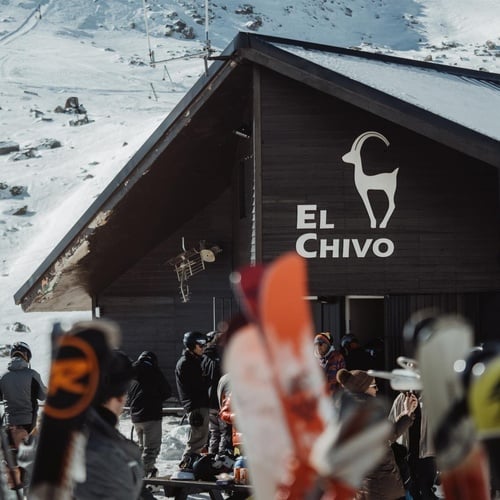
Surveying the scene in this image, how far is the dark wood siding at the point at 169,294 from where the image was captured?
18625 millimetres

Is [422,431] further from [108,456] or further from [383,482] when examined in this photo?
[108,456]

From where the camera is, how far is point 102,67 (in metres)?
69.8

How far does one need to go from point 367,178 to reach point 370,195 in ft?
0.73

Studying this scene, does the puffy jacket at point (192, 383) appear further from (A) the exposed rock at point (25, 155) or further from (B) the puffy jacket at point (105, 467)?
(A) the exposed rock at point (25, 155)

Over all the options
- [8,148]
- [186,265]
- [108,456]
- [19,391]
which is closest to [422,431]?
[19,391]

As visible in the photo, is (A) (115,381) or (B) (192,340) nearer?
(A) (115,381)

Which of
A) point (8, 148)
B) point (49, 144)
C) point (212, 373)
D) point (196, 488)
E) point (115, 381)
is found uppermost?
point (49, 144)

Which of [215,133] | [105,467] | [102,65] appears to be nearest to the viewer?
[105,467]

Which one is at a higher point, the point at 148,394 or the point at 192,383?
the point at 192,383

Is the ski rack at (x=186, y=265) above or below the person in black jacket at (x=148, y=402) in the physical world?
above

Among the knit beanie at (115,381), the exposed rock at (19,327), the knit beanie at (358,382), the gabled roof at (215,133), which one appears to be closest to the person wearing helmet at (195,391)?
the gabled roof at (215,133)

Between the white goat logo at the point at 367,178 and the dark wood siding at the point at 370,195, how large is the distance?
58 millimetres

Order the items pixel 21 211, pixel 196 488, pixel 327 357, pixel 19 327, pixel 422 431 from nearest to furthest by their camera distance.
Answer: pixel 422 431
pixel 196 488
pixel 327 357
pixel 19 327
pixel 21 211

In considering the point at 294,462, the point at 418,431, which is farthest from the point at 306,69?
the point at 294,462
